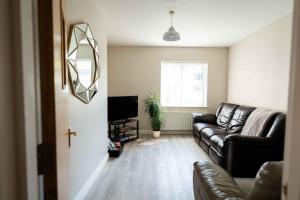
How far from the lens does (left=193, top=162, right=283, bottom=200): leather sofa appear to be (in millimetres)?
1161

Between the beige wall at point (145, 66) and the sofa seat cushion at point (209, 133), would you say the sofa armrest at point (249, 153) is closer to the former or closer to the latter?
the sofa seat cushion at point (209, 133)

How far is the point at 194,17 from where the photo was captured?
3.35m

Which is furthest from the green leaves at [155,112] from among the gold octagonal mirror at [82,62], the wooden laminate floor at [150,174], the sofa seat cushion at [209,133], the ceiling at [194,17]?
the gold octagonal mirror at [82,62]

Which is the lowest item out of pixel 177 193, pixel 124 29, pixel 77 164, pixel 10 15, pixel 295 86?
pixel 177 193

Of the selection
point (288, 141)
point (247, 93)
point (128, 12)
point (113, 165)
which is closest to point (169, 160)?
point (113, 165)

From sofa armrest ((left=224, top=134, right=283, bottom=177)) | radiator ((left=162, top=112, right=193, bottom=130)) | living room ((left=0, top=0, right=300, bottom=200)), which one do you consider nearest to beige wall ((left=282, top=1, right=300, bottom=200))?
living room ((left=0, top=0, right=300, bottom=200))

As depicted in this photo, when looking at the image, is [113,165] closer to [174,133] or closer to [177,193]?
[177,193]

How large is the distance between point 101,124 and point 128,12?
1.73 metres

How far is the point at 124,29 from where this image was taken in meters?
4.06

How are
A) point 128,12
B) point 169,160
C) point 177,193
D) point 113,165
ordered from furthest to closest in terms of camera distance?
1. point 169,160
2. point 113,165
3. point 128,12
4. point 177,193

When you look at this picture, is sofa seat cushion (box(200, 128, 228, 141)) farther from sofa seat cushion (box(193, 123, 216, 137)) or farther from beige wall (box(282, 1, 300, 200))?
beige wall (box(282, 1, 300, 200))

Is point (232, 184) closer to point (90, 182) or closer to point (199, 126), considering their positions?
point (90, 182)

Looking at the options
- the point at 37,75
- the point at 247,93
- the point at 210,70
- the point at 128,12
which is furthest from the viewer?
the point at 210,70

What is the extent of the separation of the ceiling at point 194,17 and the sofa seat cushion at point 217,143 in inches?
75.1
